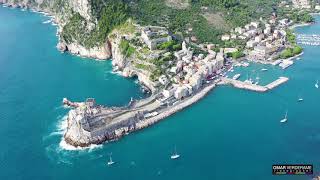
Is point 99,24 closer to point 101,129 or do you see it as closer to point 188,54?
point 188,54

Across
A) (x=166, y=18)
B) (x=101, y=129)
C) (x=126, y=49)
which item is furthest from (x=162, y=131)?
(x=166, y=18)

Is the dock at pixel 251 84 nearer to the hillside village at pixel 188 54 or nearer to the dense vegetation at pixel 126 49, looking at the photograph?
the hillside village at pixel 188 54

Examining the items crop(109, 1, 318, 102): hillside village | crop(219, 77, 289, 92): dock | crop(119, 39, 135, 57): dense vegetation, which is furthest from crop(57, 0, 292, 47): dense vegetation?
crop(219, 77, 289, 92): dock

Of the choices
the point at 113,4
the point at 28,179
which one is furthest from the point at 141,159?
the point at 113,4

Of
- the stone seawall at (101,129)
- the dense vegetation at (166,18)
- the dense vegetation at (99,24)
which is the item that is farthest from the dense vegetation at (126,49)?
the stone seawall at (101,129)

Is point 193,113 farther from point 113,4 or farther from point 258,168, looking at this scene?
point 113,4
